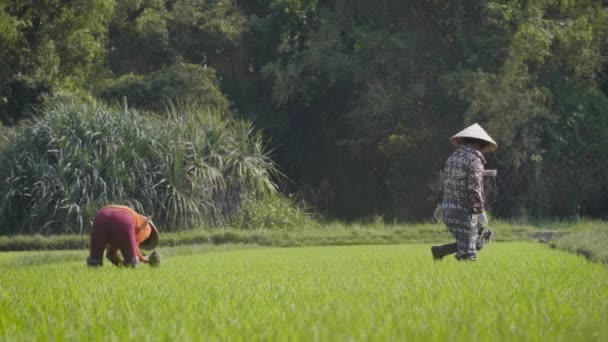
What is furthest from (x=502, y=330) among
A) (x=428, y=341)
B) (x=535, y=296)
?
(x=535, y=296)

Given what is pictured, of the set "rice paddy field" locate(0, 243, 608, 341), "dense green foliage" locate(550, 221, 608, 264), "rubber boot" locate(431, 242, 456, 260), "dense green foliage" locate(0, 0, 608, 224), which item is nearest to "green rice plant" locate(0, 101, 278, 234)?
"dense green foliage" locate(0, 0, 608, 224)

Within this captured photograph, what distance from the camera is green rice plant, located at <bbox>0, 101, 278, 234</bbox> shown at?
731 inches

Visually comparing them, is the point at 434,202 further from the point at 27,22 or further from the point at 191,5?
the point at 27,22

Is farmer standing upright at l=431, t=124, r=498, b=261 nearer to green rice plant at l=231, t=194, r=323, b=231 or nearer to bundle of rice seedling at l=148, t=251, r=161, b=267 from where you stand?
bundle of rice seedling at l=148, t=251, r=161, b=267

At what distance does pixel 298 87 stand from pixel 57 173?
9.61 meters

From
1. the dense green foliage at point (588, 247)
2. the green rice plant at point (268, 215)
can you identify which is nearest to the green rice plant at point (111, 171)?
the green rice plant at point (268, 215)

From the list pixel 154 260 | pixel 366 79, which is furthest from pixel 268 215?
pixel 154 260

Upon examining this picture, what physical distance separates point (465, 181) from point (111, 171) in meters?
10.8

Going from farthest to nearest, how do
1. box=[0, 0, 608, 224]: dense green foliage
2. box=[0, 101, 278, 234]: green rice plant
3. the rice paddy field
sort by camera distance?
box=[0, 0, 608, 224]: dense green foliage < box=[0, 101, 278, 234]: green rice plant < the rice paddy field

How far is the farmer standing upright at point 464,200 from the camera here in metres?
9.62

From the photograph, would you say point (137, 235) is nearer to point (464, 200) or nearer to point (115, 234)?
point (115, 234)

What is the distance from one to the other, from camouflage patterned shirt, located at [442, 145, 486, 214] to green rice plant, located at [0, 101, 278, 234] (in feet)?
32.3

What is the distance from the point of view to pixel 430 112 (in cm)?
2566

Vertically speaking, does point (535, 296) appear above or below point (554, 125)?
below
